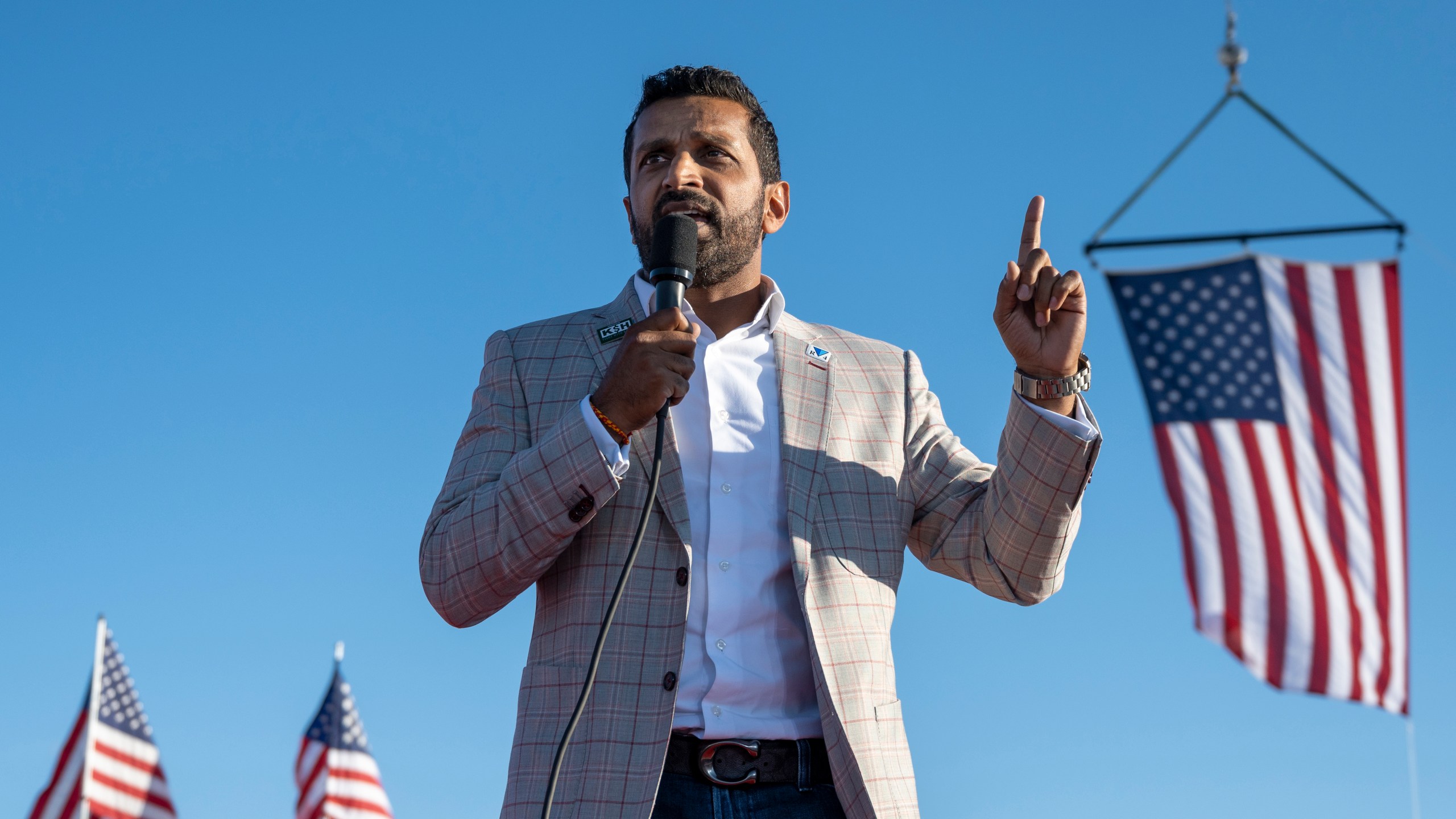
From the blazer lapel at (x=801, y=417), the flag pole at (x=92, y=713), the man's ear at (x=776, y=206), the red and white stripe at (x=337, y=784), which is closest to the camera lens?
the blazer lapel at (x=801, y=417)

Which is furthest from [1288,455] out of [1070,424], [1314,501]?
[1070,424]

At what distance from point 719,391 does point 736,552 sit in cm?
53

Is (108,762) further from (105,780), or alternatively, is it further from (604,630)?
(604,630)

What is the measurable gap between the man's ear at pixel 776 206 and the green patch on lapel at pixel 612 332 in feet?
2.59

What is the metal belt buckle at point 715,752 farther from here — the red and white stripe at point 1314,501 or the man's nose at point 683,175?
the man's nose at point 683,175

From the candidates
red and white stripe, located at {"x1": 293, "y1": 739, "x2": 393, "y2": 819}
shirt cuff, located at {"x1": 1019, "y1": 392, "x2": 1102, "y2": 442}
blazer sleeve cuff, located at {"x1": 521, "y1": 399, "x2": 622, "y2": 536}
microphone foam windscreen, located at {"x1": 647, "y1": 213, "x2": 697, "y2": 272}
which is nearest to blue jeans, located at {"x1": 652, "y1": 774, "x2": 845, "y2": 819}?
blazer sleeve cuff, located at {"x1": 521, "y1": 399, "x2": 622, "y2": 536}

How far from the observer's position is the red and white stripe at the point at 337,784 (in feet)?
49.4

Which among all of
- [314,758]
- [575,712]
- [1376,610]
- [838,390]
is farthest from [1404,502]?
[314,758]

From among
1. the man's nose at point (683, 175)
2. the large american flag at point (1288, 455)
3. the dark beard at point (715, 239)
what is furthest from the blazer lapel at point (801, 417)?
the large american flag at point (1288, 455)

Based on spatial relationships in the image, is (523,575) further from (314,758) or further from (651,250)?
(314,758)

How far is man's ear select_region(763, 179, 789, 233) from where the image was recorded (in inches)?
192

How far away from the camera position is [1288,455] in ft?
11.8

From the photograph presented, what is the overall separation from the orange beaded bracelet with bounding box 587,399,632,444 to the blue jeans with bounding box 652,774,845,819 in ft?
2.73

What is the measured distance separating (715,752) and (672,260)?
122 cm
